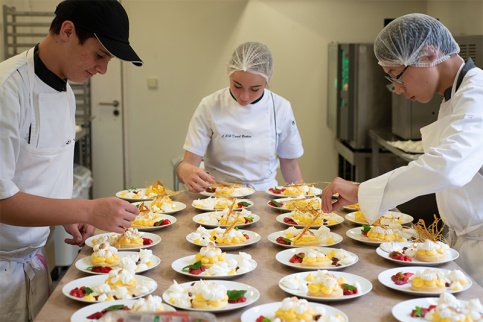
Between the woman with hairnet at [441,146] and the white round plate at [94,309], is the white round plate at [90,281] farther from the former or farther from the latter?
the woman with hairnet at [441,146]

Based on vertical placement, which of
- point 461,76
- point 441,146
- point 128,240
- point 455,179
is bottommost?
point 128,240

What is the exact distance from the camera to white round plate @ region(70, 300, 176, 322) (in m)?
1.52

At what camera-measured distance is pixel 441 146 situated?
1.92 m

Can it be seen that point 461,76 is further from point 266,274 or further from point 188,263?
point 188,263

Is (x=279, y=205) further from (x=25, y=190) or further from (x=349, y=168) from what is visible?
(x=349, y=168)

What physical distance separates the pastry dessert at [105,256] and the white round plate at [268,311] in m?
0.57

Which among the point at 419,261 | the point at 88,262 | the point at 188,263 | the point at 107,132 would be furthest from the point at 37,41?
the point at 419,261

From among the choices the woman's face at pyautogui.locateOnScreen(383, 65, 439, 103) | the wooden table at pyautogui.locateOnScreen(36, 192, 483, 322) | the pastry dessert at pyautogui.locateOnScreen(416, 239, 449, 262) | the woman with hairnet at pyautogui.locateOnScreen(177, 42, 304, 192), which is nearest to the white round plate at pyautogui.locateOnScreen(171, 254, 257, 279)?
the wooden table at pyautogui.locateOnScreen(36, 192, 483, 322)

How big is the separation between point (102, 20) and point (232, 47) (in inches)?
165

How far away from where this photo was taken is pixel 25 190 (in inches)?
80.6

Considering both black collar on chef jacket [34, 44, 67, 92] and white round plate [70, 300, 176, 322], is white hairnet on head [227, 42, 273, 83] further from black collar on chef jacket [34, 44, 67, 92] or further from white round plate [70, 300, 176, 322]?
white round plate [70, 300, 176, 322]

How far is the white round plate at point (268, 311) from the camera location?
153 centimetres

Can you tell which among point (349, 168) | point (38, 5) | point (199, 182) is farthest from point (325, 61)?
point (199, 182)

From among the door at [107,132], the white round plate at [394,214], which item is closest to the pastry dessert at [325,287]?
the white round plate at [394,214]
